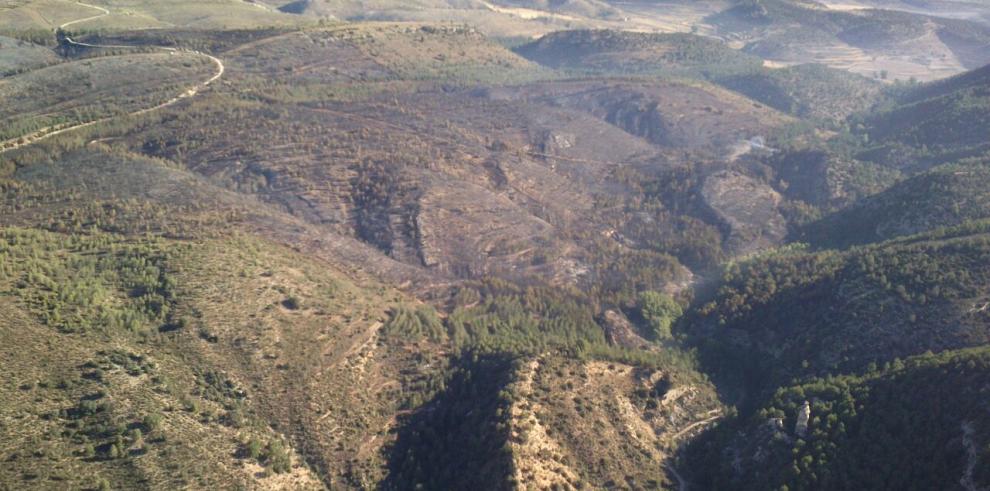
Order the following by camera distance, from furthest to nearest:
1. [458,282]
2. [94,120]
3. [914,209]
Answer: [94,120], [914,209], [458,282]

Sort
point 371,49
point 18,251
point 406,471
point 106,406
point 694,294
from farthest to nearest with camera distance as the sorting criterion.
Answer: point 371,49
point 694,294
point 18,251
point 406,471
point 106,406

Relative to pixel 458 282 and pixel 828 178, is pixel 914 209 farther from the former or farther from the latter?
Answer: pixel 458 282

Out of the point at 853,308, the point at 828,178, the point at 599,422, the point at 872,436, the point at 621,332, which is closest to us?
the point at 872,436

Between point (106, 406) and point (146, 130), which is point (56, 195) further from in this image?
point (106, 406)

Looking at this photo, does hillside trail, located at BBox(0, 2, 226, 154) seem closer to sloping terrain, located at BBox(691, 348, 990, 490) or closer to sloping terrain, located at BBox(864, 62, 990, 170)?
sloping terrain, located at BBox(691, 348, 990, 490)

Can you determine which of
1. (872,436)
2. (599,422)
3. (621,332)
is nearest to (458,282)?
(621,332)

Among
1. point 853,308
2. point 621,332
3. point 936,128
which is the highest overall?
point 936,128

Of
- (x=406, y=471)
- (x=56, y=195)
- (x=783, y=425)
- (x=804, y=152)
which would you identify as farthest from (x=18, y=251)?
(x=804, y=152)

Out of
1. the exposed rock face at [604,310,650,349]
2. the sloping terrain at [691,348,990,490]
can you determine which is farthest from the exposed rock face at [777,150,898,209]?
the sloping terrain at [691,348,990,490]
